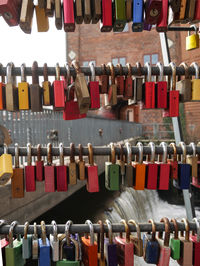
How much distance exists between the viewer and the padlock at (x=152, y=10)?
0.99 metres

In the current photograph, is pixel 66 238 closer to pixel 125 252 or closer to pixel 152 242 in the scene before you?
pixel 125 252

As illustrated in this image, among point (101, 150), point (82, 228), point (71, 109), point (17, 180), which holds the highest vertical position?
point (71, 109)

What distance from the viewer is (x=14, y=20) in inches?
37.9

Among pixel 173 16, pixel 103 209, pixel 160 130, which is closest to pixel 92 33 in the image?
pixel 160 130

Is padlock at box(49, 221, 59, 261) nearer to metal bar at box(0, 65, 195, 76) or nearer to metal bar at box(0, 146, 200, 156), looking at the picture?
metal bar at box(0, 146, 200, 156)

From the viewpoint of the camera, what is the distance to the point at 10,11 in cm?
92

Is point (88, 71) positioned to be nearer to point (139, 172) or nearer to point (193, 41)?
point (139, 172)

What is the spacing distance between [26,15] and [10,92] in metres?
0.29

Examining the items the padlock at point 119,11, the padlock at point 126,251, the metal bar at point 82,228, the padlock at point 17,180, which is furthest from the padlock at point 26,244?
the padlock at point 119,11

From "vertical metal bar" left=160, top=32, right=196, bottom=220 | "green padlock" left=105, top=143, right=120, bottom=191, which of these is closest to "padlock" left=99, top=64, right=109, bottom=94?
"green padlock" left=105, top=143, right=120, bottom=191

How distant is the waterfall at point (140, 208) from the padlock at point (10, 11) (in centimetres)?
384

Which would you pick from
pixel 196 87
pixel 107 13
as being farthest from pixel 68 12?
pixel 196 87

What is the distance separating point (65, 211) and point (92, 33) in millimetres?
12557

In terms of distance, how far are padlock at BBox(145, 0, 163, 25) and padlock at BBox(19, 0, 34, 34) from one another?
452 mm
